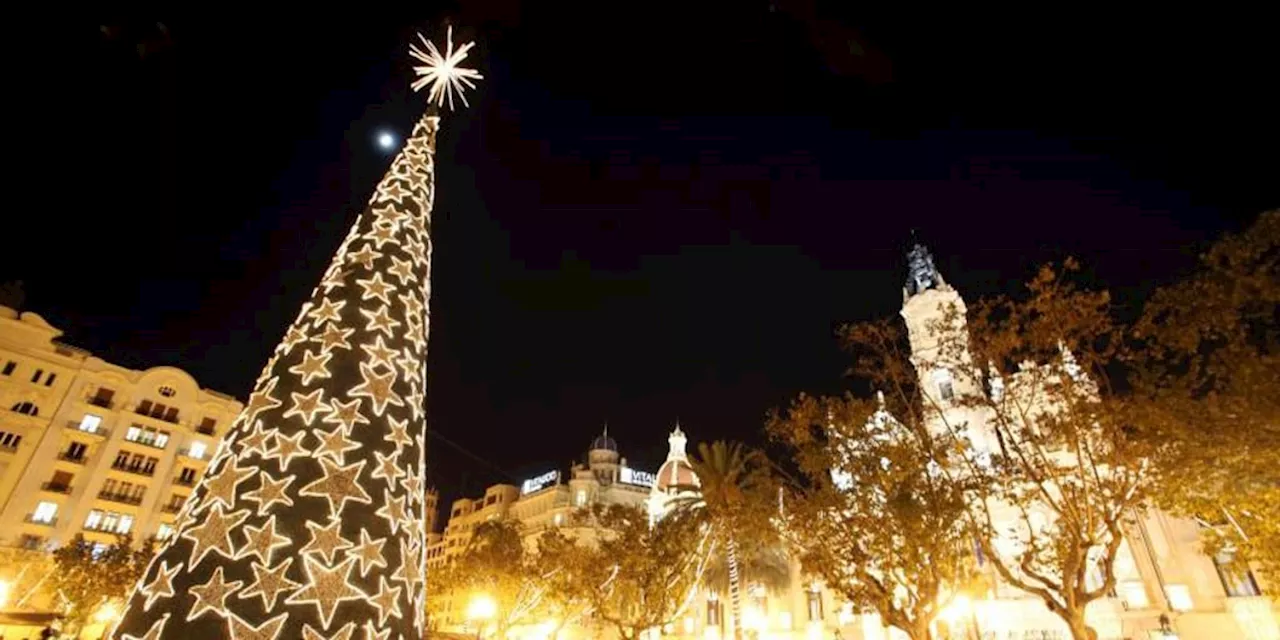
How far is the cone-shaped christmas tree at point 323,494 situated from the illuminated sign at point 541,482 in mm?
84134

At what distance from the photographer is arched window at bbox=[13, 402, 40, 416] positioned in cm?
4019

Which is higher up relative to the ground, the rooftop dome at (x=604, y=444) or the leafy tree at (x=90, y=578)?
the rooftop dome at (x=604, y=444)

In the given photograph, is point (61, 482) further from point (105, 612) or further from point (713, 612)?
point (713, 612)

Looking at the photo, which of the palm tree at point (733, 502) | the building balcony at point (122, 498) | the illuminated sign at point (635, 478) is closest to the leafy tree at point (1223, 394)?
the palm tree at point (733, 502)

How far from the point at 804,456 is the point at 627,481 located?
242ft

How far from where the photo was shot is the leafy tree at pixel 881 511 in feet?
52.9

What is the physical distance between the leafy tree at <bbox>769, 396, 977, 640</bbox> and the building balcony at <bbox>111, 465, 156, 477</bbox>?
48631 mm

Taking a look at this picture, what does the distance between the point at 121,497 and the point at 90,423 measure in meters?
5.72

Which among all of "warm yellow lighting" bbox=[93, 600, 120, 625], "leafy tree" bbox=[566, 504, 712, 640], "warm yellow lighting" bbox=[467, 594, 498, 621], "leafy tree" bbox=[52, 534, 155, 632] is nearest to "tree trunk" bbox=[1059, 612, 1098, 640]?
"leafy tree" bbox=[566, 504, 712, 640]

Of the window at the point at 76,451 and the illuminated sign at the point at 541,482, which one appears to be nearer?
the window at the point at 76,451

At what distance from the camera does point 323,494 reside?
5.47 meters

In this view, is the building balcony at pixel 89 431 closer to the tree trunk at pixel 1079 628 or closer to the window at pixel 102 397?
the window at pixel 102 397

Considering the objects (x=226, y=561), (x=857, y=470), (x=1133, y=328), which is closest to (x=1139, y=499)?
(x=1133, y=328)

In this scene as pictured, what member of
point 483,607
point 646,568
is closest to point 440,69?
point 646,568
